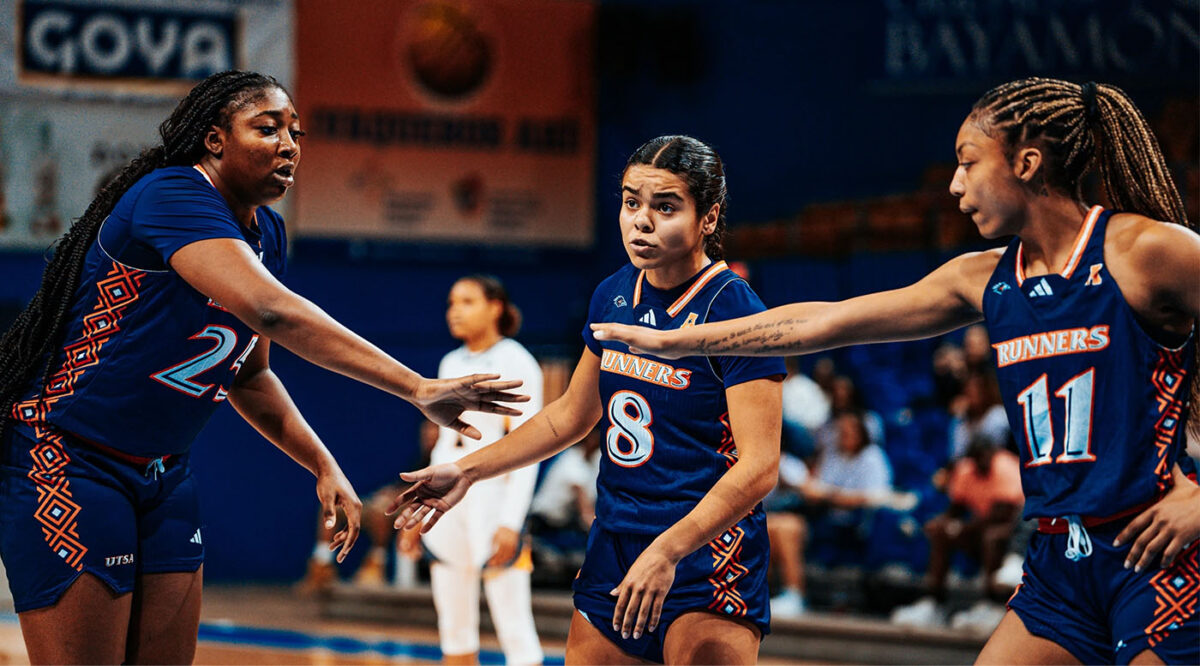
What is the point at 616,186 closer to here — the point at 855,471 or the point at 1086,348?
the point at 855,471

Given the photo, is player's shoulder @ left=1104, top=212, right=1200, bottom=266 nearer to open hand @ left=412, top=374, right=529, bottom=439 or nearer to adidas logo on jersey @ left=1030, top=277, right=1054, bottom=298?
adidas logo on jersey @ left=1030, top=277, right=1054, bottom=298

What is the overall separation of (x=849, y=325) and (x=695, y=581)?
709 millimetres

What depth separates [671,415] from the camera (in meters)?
3.13

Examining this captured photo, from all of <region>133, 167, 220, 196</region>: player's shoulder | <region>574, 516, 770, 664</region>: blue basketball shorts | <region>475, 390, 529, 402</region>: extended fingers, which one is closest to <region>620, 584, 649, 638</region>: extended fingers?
<region>574, 516, 770, 664</region>: blue basketball shorts

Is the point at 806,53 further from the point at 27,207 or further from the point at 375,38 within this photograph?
the point at 27,207

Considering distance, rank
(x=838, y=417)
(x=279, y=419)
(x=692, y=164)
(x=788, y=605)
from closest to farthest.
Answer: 1. (x=692, y=164)
2. (x=279, y=419)
3. (x=788, y=605)
4. (x=838, y=417)

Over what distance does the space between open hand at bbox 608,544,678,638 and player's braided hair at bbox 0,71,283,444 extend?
141cm

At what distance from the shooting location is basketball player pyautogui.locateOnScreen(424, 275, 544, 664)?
19.9ft

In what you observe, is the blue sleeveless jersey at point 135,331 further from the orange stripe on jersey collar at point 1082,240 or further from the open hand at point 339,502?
the orange stripe on jersey collar at point 1082,240

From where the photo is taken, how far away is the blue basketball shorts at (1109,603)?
249 cm

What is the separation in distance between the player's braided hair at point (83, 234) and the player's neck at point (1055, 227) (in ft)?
5.85

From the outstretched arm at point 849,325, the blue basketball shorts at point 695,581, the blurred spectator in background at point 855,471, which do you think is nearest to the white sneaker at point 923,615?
the blurred spectator in background at point 855,471

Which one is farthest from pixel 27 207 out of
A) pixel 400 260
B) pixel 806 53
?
pixel 806 53

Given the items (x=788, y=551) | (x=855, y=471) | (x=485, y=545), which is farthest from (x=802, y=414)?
(x=485, y=545)
